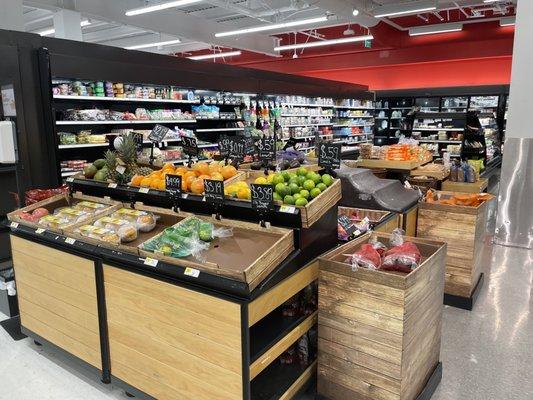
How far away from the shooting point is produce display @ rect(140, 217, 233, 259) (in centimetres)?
228

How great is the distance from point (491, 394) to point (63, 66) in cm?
550

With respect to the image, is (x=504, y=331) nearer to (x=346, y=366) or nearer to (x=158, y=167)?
(x=346, y=366)

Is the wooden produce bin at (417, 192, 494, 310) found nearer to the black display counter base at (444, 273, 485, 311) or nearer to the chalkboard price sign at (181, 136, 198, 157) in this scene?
the black display counter base at (444, 273, 485, 311)

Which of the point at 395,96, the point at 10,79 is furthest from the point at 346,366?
the point at 395,96

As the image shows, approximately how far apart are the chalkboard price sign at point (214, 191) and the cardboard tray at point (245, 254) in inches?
5.5

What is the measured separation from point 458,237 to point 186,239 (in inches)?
102

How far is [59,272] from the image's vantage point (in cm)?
281

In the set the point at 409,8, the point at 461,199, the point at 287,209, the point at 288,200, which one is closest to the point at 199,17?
the point at 409,8

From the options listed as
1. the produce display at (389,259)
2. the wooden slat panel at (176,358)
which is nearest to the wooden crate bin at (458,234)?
the produce display at (389,259)

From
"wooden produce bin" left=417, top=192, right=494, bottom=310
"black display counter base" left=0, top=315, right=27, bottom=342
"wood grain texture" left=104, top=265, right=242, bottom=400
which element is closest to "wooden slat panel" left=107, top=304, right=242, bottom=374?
"wood grain texture" left=104, top=265, right=242, bottom=400

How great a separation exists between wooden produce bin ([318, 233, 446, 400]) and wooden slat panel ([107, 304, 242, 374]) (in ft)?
2.09

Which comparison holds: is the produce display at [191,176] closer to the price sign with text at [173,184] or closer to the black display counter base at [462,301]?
the price sign with text at [173,184]

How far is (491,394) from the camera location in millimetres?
2604

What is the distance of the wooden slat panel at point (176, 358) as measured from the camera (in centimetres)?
206
